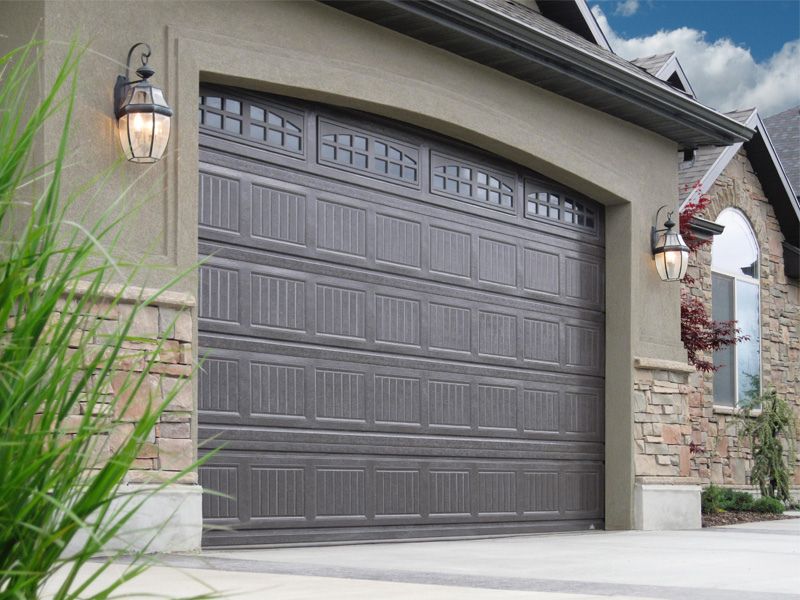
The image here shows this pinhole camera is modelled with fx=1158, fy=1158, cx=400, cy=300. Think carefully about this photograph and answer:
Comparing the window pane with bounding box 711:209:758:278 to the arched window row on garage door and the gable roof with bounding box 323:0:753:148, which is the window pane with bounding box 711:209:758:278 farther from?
the arched window row on garage door

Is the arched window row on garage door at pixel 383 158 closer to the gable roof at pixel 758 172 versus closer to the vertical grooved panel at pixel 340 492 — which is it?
the vertical grooved panel at pixel 340 492

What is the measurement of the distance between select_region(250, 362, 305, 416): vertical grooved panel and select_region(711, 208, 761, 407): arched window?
791cm

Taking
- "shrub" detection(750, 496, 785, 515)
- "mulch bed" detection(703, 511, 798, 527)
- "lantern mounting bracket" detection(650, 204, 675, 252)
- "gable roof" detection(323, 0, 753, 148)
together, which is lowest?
"mulch bed" detection(703, 511, 798, 527)

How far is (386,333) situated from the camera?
860 centimetres

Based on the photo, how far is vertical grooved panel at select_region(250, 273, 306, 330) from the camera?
7.62 metres

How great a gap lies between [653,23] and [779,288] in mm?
77371

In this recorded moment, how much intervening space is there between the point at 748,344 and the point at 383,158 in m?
8.23

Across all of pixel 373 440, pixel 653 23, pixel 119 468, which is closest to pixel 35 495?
pixel 119 468

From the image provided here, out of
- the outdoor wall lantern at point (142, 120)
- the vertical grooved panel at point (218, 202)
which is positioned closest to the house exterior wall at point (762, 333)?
the vertical grooved panel at point (218, 202)

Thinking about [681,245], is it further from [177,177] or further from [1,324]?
[1,324]

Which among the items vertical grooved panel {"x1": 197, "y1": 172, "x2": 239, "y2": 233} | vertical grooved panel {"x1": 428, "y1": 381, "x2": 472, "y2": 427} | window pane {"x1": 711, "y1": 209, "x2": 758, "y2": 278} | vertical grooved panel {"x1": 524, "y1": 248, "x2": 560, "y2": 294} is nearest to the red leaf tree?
window pane {"x1": 711, "y1": 209, "x2": 758, "y2": 278}

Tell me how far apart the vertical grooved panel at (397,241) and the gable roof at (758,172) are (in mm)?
5835

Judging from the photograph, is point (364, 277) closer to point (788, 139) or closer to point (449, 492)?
point (449, 492)

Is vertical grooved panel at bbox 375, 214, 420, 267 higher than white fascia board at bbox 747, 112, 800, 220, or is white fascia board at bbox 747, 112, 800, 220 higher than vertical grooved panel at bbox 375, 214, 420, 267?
white fascia board at bbox 747, 112, 800, 220
